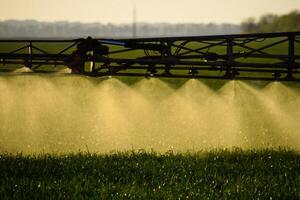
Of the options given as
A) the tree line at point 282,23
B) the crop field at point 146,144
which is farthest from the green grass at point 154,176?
the tree line at point 282,23

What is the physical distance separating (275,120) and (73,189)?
11997 mm

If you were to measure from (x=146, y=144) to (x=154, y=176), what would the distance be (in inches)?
183

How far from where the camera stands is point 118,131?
55.3ft

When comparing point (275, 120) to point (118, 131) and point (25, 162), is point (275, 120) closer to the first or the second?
point (118, 131)

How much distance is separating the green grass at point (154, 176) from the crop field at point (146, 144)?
0.09 ft

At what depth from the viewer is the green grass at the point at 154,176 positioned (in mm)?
8932

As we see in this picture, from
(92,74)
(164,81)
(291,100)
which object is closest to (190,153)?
(92,74)

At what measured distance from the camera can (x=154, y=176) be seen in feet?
33.3

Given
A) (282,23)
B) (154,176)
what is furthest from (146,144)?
(282,23)

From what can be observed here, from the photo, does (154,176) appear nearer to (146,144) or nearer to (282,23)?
(146,144)

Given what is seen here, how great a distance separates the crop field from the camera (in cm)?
930

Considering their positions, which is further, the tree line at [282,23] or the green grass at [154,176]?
the tree line at [282,23]

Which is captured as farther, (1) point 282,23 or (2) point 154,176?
(1) point 282,23

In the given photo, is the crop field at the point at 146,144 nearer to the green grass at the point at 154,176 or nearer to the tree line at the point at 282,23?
the green grass at the point at 154,176
